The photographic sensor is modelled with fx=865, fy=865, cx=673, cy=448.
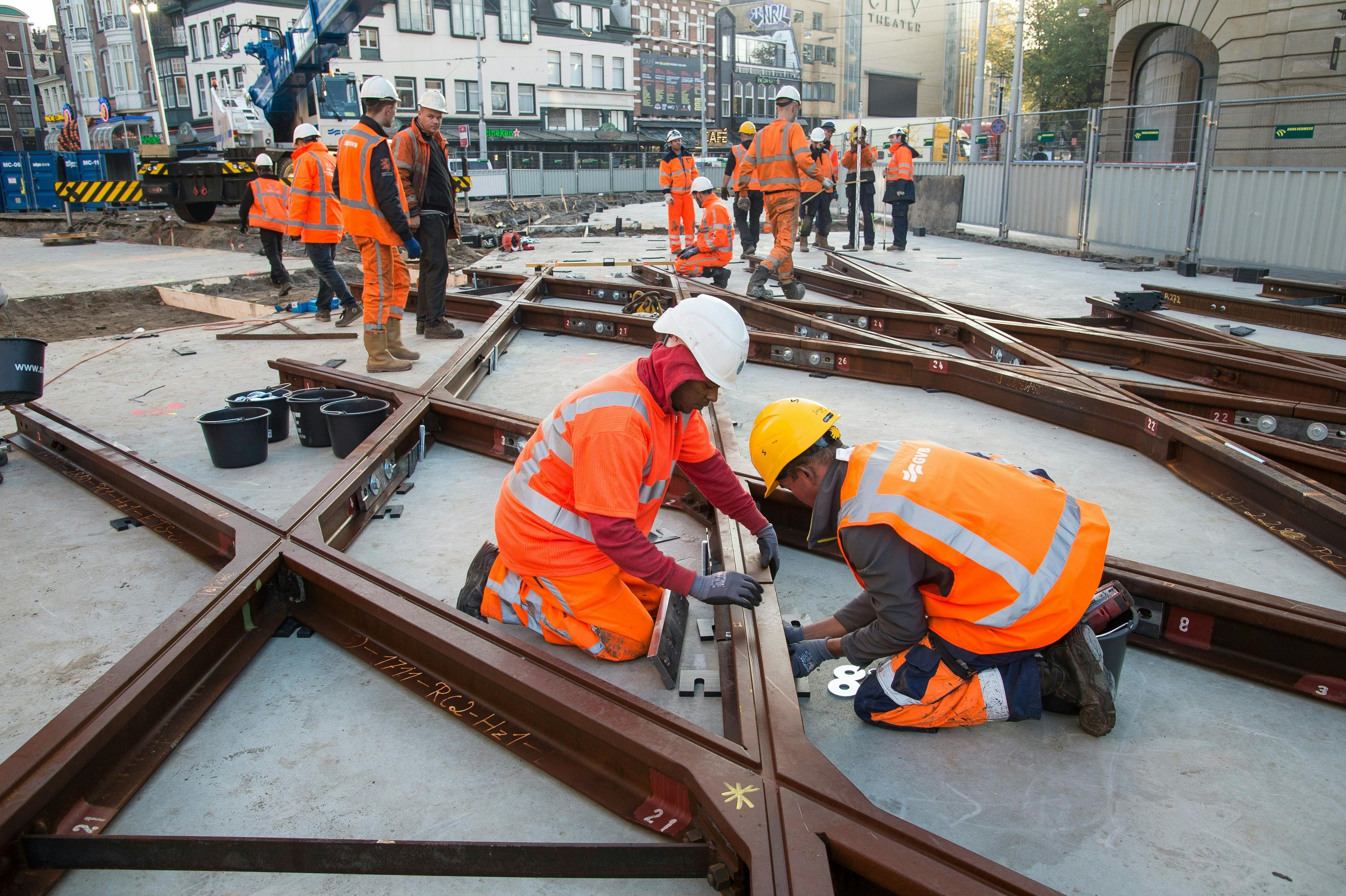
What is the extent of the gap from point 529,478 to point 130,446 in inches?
150

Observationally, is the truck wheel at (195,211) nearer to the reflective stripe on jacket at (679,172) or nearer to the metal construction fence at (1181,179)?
the reflective stripe on jacket at (679,172)

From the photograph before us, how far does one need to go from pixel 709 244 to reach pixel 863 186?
5.77 meters

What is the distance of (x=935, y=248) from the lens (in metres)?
15.4

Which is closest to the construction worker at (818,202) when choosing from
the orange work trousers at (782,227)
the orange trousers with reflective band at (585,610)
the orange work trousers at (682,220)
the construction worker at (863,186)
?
the construction worker at (863,186)

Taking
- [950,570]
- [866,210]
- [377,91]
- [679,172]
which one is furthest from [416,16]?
[950,570]

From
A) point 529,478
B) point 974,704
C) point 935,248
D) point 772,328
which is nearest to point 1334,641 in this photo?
point 974,704

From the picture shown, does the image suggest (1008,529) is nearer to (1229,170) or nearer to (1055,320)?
(1055,320)

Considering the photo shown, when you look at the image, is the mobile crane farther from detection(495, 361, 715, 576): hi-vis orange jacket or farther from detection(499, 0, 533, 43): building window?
detection(499, 0, 533, 43): building window

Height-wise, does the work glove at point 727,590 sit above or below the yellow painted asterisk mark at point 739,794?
above

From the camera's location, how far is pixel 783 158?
31.2ft

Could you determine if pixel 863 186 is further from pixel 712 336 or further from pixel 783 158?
pixel 712 336

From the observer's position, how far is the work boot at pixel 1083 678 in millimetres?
2545

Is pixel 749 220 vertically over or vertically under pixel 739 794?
over

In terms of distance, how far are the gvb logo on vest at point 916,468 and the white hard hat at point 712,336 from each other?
1.92 feet
